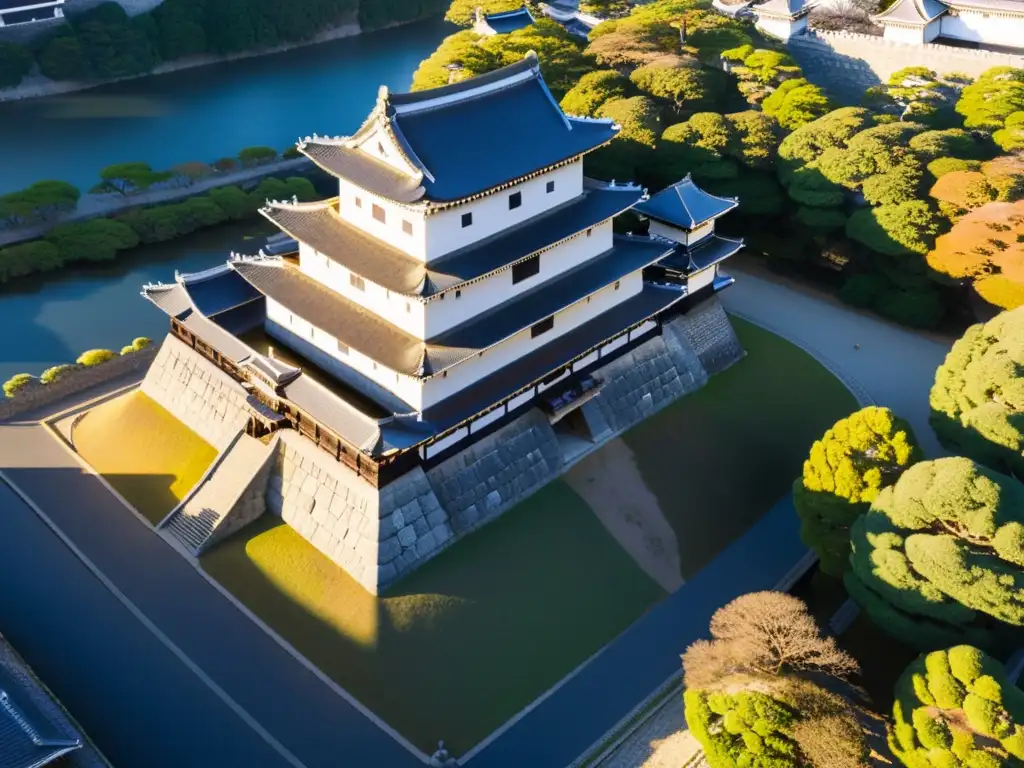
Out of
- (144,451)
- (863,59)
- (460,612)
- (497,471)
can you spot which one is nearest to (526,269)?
(497,471)

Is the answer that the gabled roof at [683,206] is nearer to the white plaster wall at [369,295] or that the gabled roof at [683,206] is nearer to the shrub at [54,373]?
the white plaster wall at [369,295]

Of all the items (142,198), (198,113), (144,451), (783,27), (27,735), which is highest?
(783,27)

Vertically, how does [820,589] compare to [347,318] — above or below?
below

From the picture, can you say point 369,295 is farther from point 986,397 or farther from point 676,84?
point 676,84

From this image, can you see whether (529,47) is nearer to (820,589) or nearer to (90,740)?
(820,589)

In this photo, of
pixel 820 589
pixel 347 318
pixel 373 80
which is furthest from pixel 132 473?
pixel 373 80

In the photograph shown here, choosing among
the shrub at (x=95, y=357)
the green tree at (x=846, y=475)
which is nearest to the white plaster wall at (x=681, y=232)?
the green tree at (x=846, y=475)
